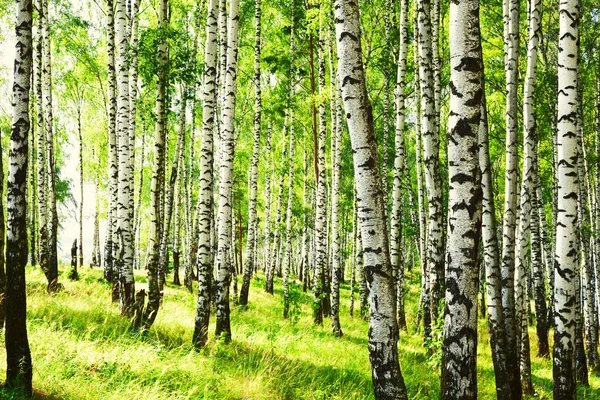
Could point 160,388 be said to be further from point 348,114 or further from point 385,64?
point 385,64

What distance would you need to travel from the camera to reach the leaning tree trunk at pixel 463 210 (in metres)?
3.06

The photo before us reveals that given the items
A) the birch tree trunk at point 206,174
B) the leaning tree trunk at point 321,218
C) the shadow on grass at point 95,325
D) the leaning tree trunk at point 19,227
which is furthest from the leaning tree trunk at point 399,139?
the leaning tree trunk at point 19,227

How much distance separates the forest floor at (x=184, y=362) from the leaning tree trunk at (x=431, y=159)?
138 cm

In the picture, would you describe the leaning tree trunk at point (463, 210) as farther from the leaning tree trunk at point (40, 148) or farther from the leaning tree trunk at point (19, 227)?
the leaning tree trunk at point (40, 148)

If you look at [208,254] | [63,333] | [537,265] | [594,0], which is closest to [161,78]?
[208,254]

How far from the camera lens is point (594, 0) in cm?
1141

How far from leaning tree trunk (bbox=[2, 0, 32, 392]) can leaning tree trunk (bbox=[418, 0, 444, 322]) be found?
518cm

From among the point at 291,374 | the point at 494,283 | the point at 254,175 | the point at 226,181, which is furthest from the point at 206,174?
the point at 254,175

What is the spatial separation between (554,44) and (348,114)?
12396 millimetres

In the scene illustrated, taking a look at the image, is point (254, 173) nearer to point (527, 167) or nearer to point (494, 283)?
point (527, 167)

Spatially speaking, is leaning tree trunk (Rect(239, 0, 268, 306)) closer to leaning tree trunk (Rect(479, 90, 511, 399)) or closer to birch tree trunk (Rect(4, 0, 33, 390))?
leaning tree trunk (Rect(479, 90, 511, 399))

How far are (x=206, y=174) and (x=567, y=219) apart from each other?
4.93m

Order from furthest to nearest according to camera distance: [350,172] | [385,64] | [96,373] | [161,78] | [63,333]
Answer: [350,172] < [385,64] < [161,78] < [63,333] < [96,373]

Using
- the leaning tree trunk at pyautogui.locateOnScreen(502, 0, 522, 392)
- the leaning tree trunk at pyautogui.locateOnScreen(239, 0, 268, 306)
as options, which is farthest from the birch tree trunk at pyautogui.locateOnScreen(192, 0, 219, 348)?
the leaning tree trunk at pyautogui.locateOnScreen(502, 0, 522, 392)
